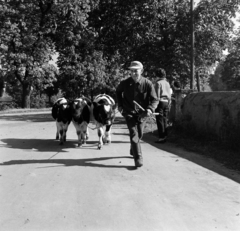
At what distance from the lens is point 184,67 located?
Answer: 19.1 metres

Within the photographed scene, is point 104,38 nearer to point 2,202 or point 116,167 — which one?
point 116,167

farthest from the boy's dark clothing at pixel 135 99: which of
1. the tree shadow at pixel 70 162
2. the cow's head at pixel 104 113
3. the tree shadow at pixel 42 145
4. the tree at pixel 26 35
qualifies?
the tree at pixel 26 35

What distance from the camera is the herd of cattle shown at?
911 centimetres

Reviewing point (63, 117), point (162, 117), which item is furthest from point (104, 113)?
point (162, 117)

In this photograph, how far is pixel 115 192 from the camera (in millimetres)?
5234

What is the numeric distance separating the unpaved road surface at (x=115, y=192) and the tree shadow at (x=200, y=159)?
0.02 metres

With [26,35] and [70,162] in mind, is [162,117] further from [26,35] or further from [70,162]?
[26,35]

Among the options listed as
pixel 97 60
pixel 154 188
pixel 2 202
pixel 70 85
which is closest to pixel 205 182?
pixel 154 188

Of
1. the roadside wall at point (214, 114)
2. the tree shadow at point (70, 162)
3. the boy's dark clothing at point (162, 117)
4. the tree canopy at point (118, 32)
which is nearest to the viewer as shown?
the tree shadow at point (70, 162)

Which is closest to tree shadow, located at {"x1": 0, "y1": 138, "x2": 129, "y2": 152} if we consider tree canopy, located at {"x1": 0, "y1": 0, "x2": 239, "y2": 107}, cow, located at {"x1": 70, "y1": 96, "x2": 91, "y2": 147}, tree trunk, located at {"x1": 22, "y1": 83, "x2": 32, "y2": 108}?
cow, located at {"x1": 70, "y1": 96, "x2": 91, "y2": 147}

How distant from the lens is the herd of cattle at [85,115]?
911 centimetres

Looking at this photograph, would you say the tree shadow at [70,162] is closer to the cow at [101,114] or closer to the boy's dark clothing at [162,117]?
the cow at [101,114]

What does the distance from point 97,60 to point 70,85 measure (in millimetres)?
10408

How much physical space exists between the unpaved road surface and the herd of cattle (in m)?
1.00
